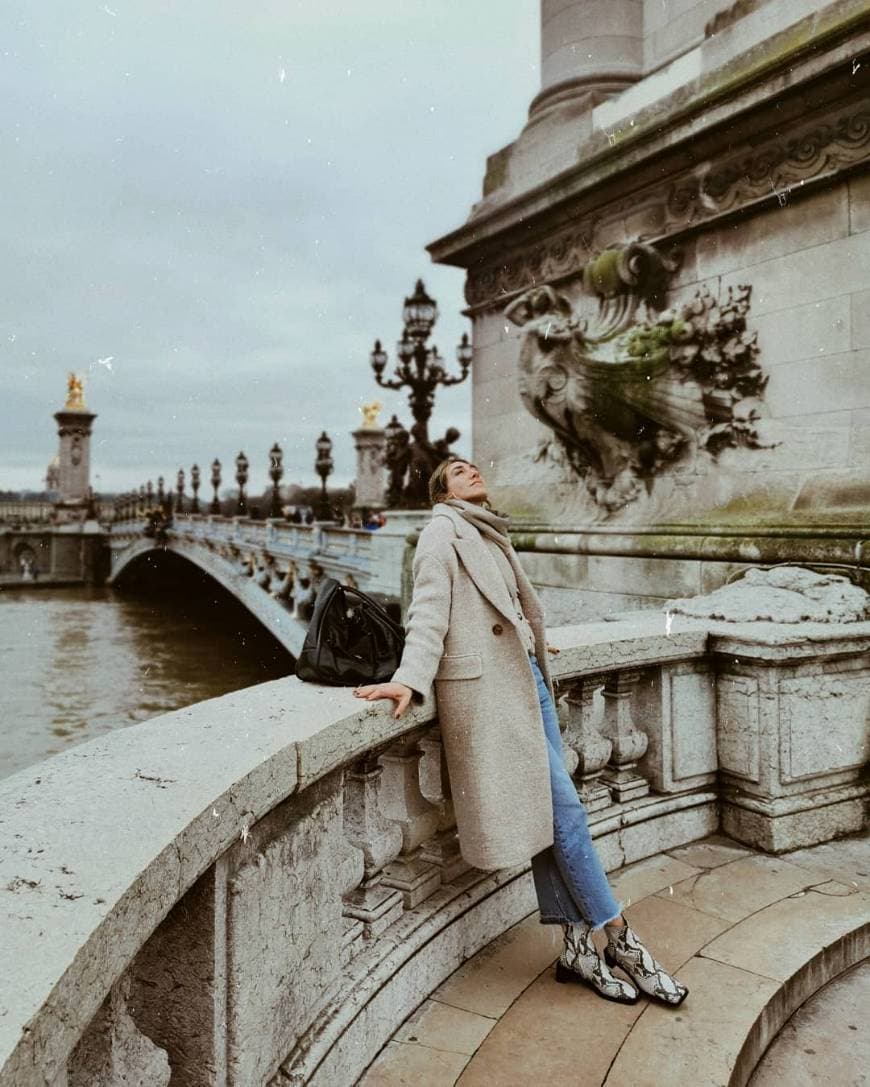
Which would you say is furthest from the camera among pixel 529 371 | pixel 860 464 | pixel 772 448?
pixel 529 371

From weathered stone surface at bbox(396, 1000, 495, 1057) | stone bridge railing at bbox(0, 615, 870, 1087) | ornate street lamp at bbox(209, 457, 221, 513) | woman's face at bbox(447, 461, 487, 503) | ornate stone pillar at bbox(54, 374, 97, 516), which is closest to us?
stone bridge railing at bbox(0, 615, 870, 1087)

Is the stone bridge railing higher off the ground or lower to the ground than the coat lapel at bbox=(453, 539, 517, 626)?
lower

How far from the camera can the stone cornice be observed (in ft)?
15.8

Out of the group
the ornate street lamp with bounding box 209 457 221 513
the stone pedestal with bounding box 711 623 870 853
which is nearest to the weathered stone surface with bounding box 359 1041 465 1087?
the stone pedestal with bounding box 711 623 870 853

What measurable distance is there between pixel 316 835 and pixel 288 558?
19.7m

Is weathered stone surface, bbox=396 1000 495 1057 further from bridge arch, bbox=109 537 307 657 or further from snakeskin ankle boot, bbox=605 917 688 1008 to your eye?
bridge arch, bbox=109 537 307 657

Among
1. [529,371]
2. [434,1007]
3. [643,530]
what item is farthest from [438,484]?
[529,371]

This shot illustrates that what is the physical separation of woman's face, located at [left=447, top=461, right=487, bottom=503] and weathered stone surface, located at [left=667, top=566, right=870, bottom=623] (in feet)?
5.59

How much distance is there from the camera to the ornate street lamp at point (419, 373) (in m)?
14.5

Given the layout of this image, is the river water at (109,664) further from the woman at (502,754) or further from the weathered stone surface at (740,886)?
the woman at (502,754)

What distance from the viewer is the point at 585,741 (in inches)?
130

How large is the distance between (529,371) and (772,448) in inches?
76.3

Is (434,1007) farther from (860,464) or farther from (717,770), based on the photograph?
(860,464)

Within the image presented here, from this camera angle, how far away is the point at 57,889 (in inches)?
47.3
